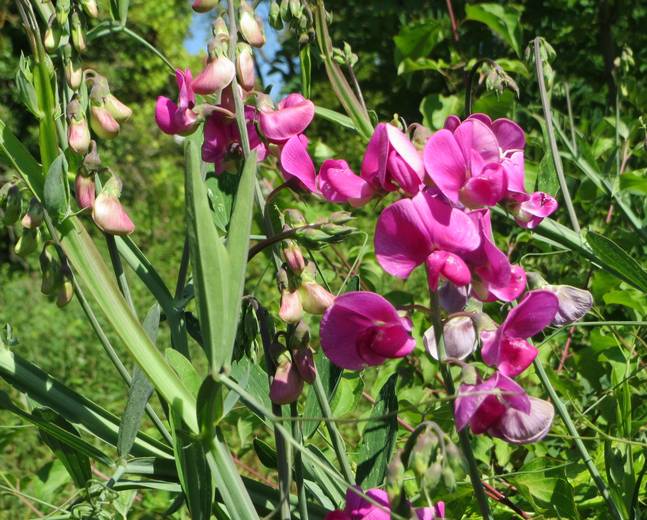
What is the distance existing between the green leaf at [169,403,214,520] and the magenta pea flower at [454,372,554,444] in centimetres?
22

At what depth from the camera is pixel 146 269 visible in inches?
33.7

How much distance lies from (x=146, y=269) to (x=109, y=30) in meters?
0.32

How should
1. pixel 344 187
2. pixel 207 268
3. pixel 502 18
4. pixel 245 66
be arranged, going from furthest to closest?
pixel 502 18 < pixel 245 66 < pixel 344 187 < pixel 207 268

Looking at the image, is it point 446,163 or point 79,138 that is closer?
point 446,163

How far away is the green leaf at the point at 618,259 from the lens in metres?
0.85

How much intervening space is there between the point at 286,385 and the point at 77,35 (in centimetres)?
44

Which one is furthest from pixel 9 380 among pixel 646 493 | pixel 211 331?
pixel 646 493

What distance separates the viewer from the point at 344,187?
67 centimetres

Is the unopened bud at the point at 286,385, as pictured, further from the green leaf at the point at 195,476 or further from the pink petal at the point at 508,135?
the pink petal at the point at 508,135

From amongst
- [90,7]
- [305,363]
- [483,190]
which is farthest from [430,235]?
[90,7]

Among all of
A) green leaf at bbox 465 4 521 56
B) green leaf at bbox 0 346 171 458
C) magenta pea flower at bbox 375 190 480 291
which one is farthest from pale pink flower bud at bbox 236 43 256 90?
green leaf at bbox 465 4 521 56

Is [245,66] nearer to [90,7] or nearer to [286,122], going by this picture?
[286,122]

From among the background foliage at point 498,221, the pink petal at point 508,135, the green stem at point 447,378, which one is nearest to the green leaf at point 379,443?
the background foliage at point 498,221

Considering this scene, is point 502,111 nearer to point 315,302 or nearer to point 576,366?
point 576,366
